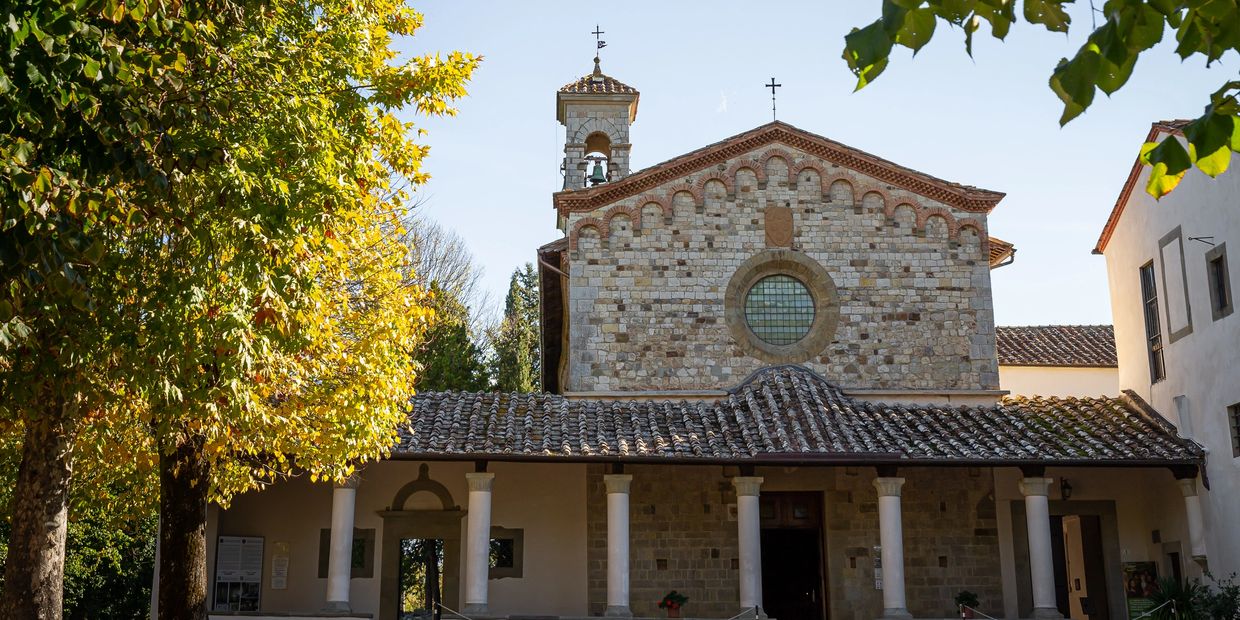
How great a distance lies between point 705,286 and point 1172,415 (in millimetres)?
6849

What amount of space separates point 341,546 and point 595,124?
9.62 m

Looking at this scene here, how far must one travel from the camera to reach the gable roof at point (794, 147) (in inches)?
693

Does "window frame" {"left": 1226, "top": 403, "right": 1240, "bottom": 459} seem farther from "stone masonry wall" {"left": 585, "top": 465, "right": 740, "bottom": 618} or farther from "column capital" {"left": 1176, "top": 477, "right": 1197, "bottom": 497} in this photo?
"stone masonry wall" {"left": 585, "top": 465, "right": 740, "bottom": 618}

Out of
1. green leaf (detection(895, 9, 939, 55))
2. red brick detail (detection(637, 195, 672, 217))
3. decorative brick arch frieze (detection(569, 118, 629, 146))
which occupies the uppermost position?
decorative brick arch frieze (detection(569, 118, 629, 146))

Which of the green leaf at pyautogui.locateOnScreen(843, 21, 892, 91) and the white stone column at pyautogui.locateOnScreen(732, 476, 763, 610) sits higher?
the green leaf at pyautogui.locateOnScreen(843, 21, 892, 91)

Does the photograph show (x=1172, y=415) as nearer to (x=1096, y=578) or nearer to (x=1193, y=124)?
(x=1096, y=578)

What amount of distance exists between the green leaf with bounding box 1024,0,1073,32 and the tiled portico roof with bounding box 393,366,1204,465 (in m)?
10.9

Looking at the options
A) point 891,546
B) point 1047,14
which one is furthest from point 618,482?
point 1047,14

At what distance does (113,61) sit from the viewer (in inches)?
240

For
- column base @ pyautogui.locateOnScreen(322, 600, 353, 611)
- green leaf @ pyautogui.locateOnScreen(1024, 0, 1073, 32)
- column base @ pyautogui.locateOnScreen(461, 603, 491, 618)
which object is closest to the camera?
green leaf @ pyautogui.locateOnScreen(1024, 0, 1073, 32)

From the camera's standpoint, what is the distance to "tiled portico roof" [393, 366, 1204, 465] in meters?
13.9

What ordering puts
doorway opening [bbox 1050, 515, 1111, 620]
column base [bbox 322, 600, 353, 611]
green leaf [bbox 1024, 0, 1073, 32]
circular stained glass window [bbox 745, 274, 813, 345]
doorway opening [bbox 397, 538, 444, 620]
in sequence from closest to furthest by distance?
green leaf [bbox 1024, 0, 1073, 32]
column base [bbox 322, 600, 353, 611]
doorway opening [bbox 1050, 515, 1111, 620]
circular stained glass window [bbox 745, 274, 813, 345]
doorway opening [bbox 397, 538, 444, 620]

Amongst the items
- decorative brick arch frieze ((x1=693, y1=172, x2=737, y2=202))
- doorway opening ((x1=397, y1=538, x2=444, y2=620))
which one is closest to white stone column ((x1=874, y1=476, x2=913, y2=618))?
decorative brick arch frieze ((x1=693, y1=172, x2=737, y2=202))

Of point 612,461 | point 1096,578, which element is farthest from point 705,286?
point 1096,578
